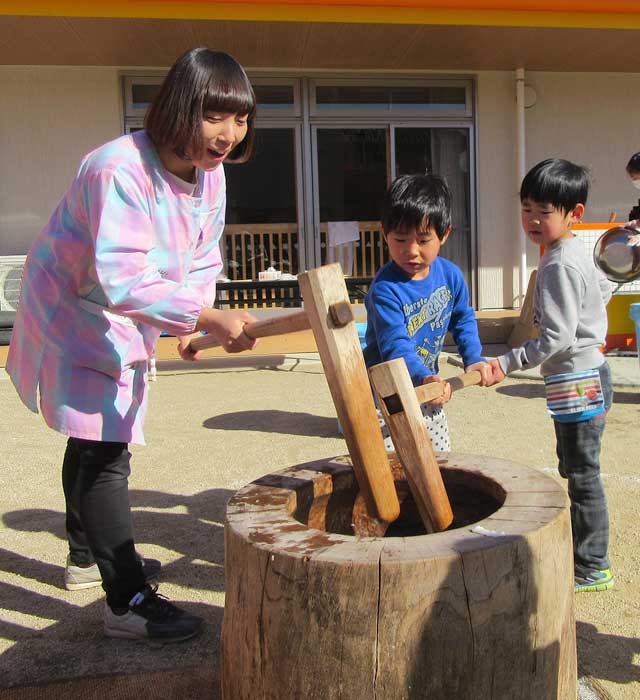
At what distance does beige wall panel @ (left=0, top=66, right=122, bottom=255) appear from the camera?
780 centimetres

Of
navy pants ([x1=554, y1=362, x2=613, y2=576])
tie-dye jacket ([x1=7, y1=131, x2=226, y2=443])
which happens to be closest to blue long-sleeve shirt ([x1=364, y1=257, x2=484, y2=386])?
navy pants ([x1=554, y1=362, x2=613, y2=576])

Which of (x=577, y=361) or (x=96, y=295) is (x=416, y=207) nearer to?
(x=577, y=361)

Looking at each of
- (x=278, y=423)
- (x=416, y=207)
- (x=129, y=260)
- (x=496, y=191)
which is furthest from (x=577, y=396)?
(x=496, y=191)

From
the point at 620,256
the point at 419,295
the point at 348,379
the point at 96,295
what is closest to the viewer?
the point at 348,379

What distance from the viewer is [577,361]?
2342mm

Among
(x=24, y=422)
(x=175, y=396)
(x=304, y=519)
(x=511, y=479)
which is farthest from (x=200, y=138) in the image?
(x=175, y=396)

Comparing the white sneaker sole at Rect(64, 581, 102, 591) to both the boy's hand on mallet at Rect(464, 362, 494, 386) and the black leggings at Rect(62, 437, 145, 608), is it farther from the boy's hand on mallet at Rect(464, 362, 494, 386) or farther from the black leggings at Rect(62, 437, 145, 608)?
the boy's hand on mallet at Rect(464, 362, 494, 386)

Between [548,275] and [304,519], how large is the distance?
1105 millimetres

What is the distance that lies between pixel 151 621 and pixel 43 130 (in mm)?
7053

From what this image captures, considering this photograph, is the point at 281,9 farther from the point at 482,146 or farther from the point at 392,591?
the point at 392,591

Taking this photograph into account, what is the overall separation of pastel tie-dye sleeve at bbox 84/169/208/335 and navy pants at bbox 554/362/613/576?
132 centimetres

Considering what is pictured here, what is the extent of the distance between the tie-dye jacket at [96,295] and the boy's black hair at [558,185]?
3.25 ft

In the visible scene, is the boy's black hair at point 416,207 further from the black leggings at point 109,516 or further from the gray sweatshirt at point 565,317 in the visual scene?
the black leggings at point 109,516

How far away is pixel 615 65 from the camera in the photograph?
830 centimetres
